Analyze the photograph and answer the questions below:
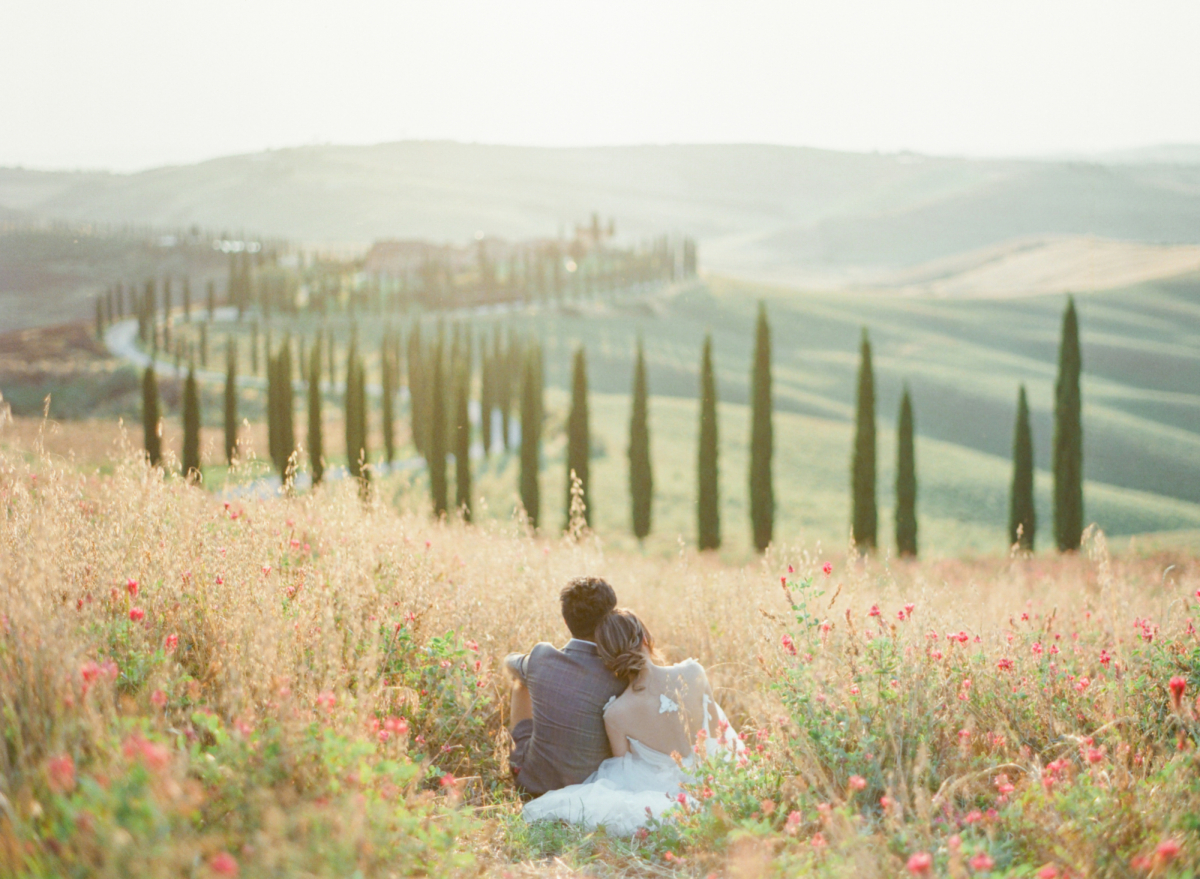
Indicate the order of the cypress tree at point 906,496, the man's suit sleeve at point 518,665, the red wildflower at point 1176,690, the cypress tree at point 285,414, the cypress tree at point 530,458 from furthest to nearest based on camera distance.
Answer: the cypress tree at point 285,414
the cypress tree at point 530,458
the cypress tree at point 906,496
the man's suit sleeve at point 518,665
the red wildflower at point 1176,690

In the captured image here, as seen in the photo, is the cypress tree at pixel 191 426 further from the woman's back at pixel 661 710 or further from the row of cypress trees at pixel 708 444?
the woman's back at pixel 661 710

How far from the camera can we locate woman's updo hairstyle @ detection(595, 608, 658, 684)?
4250 millimetres

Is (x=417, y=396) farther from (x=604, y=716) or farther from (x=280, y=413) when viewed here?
(x=604, y=716)

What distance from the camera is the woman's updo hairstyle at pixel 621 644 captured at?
4250mm

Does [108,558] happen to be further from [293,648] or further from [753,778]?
[753,778]

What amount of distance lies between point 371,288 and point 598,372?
27.1 m

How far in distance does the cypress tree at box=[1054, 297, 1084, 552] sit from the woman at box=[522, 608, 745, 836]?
1147 inches

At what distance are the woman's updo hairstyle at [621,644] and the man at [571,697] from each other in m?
0.11

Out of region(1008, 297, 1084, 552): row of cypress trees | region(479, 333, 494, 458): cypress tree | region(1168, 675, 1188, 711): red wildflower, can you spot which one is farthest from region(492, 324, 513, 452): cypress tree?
region(1168, 675, 1188, 711): red wildflower

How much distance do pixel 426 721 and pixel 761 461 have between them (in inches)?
1091

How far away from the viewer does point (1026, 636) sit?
461 cm

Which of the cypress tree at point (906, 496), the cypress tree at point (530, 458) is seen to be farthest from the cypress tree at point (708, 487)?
the cypress tree at point (906, 496)

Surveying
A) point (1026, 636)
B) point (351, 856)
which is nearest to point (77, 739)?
point (351, 856)

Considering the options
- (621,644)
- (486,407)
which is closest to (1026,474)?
(486,407)
